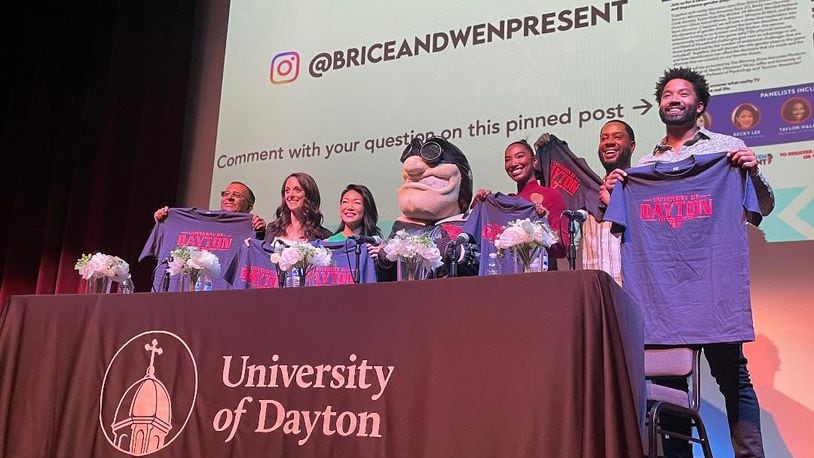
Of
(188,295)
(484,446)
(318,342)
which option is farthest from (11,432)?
(484,446)

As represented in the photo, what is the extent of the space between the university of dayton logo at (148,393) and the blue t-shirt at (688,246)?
1.68m

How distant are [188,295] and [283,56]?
9.28 feet

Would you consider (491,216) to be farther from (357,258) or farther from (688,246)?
(688,246)

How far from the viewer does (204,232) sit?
4.27m

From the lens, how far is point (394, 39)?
4.52 m

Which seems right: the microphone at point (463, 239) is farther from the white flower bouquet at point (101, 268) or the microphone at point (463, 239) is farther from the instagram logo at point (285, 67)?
the instagram logo at point (285, 67)

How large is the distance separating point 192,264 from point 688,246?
1.86m

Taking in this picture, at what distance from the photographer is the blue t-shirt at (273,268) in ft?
12.9

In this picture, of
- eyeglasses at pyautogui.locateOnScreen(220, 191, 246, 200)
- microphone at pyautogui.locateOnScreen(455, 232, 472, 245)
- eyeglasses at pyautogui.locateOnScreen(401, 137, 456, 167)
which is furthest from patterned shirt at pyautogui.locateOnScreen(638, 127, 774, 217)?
eyeglasses at pyautogui.locateOnScreen(220, 191, 246, 200)

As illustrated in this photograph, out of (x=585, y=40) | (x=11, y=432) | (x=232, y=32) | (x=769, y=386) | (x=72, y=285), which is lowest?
(x=11, y=432)

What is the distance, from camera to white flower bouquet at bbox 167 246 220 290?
106 inches

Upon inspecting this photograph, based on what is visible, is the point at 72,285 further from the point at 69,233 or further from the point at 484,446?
the point at 484,446

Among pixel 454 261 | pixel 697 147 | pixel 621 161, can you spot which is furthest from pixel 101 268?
pixel 697 147

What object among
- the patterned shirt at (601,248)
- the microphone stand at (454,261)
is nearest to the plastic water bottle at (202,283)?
the microphone stand at (454,261)
